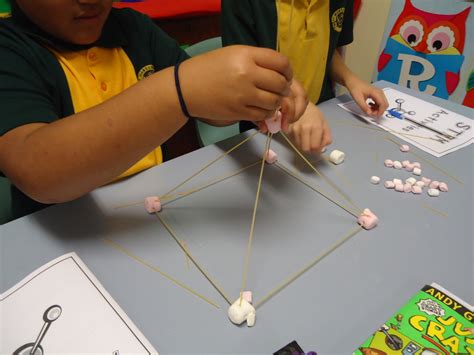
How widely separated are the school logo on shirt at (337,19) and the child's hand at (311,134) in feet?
1.28

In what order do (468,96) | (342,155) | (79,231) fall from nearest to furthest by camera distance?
(79,231) < (342,155) < (468,96)

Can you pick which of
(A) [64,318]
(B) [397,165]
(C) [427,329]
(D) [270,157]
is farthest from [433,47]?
(A) [64,318]

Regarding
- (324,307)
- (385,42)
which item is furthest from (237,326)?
(385,42)

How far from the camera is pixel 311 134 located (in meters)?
0.68

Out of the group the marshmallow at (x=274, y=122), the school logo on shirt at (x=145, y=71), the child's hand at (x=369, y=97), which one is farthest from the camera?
the child's hand at (x=369, y=97)

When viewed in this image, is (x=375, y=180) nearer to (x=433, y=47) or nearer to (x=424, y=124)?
(x=424, y=124)

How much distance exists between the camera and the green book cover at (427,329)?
0.39 meters

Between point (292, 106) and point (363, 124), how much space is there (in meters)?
0.35

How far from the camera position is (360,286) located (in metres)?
0.46

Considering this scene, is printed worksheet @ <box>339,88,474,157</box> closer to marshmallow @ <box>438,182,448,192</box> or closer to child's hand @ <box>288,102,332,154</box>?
marshmallow @ <box>438,182,448,192</box>

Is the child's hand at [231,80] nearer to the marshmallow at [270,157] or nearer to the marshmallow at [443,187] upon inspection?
the marshmallow at [270,157]

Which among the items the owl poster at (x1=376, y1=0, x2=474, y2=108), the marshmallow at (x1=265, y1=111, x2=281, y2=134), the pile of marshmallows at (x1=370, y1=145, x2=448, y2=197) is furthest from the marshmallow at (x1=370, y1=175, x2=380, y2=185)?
the owl poster at (x1=376, y1=0, x2=474, y2=108)

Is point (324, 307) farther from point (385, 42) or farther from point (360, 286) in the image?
point (385, 42)

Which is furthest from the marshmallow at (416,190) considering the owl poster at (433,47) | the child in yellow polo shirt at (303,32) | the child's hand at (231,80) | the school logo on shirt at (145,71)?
the owl poster at (433,47)
